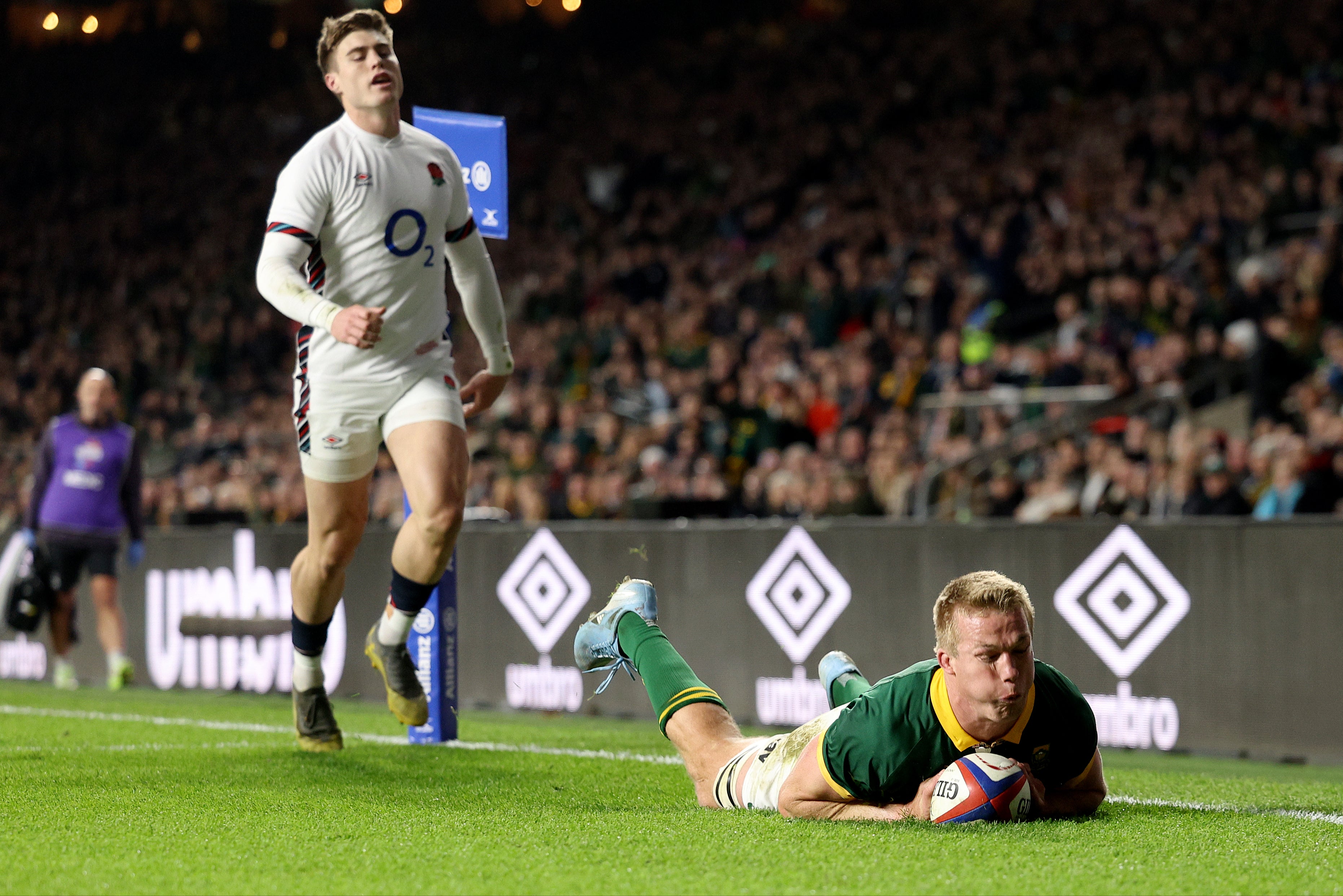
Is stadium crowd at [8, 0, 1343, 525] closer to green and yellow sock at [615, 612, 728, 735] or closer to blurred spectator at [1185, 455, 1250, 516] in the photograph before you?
blurred spectator at [1185, 455, 1250, 516]

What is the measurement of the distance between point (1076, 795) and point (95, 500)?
7.94 metres

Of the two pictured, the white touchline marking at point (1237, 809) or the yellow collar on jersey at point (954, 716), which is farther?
the white touchline marking at point (1237, 809)

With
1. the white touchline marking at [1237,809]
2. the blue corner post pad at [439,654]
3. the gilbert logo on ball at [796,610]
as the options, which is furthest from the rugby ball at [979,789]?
the gilbert logo on ball at [796,610]

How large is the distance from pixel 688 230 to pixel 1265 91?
697cm

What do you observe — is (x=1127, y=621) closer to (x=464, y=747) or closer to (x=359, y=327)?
(x=464, y=747)

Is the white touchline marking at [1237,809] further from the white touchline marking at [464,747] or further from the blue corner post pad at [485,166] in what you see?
the blue corner post pad at [485,166]

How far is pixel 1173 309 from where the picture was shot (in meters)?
12.5

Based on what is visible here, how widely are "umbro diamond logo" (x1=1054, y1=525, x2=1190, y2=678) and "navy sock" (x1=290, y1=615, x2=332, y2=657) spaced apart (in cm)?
394

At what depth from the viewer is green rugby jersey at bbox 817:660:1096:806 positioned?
4.02 metres

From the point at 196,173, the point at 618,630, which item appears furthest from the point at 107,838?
the point at 196,173

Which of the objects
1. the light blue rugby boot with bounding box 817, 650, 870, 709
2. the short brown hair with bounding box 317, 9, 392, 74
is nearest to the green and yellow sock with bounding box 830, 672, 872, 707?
the light blue rugby boot with bounding box 817, 650, 870, 709

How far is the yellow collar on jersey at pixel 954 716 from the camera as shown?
399cm

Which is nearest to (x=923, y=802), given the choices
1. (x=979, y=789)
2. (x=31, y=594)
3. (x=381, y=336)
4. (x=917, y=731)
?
(x=979, y=789)

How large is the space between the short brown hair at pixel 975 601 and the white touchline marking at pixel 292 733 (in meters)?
2.43
